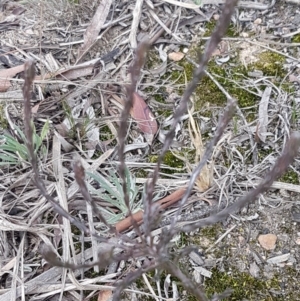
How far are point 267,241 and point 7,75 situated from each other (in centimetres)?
115

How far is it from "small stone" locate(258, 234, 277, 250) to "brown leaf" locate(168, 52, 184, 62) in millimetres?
784

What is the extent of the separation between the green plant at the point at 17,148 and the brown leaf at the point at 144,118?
0.33 metres

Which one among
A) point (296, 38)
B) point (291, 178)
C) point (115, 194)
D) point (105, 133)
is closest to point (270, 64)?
point (296, 38)

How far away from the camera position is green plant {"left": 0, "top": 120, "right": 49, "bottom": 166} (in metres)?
1.68

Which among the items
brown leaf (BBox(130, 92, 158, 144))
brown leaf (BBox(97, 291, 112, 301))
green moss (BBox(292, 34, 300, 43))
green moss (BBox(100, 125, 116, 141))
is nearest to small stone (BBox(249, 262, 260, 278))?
brown leaf (BBox(97, 291, 112, 301))

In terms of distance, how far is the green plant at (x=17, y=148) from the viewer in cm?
168

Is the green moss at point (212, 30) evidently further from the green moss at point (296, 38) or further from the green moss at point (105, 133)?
the green moss at point (105, 133)

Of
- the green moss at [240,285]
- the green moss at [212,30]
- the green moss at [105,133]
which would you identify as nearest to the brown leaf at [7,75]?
the green moss at [105,133]

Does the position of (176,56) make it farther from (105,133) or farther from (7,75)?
(7,75)

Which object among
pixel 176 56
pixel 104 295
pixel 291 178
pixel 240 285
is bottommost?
pixel 104 295

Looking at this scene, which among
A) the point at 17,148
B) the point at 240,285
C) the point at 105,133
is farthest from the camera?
the point at 105,133

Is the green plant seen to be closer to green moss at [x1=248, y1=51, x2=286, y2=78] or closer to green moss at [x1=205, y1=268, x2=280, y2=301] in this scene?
green moss at [x1=205, y1=268, x2=280, y2=301]

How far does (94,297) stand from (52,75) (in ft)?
2.81

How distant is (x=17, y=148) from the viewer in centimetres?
167
